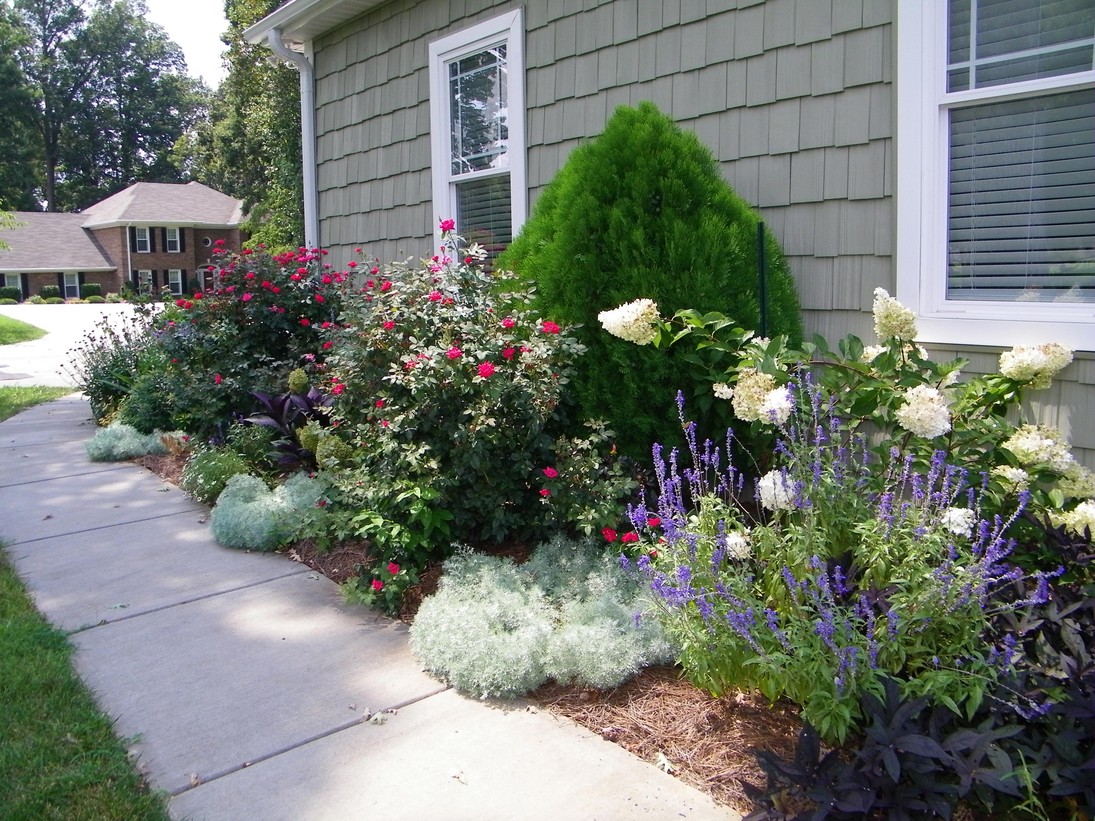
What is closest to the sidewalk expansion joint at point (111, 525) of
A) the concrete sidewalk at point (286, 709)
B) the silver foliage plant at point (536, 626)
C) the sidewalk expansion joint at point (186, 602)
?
the concrete sidewalk at point (286, 709)

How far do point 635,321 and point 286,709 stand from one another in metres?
1.89

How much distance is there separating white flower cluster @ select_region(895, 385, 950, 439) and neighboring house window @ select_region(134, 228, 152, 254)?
45.0 m

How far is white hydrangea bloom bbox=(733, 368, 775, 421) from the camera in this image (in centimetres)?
321

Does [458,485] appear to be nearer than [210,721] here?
No

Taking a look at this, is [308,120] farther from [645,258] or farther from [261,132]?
[261,132]

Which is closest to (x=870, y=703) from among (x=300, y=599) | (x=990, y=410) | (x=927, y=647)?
(x=927, y=647)

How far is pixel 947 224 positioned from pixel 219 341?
5068mm

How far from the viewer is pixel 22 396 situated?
11.0 m

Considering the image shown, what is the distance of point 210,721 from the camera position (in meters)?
2.85

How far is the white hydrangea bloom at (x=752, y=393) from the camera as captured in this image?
321cm

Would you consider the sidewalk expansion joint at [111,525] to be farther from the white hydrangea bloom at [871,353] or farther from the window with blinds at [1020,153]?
the window with blinds at [1020,153]

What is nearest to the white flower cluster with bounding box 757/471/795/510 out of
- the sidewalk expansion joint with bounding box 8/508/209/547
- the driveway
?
the sidewalk expansion joint with bounding box 8/508/209/547

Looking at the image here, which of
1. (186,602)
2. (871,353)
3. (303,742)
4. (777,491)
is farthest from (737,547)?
(186,602)

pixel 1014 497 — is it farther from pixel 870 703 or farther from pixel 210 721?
pixel 210 721
